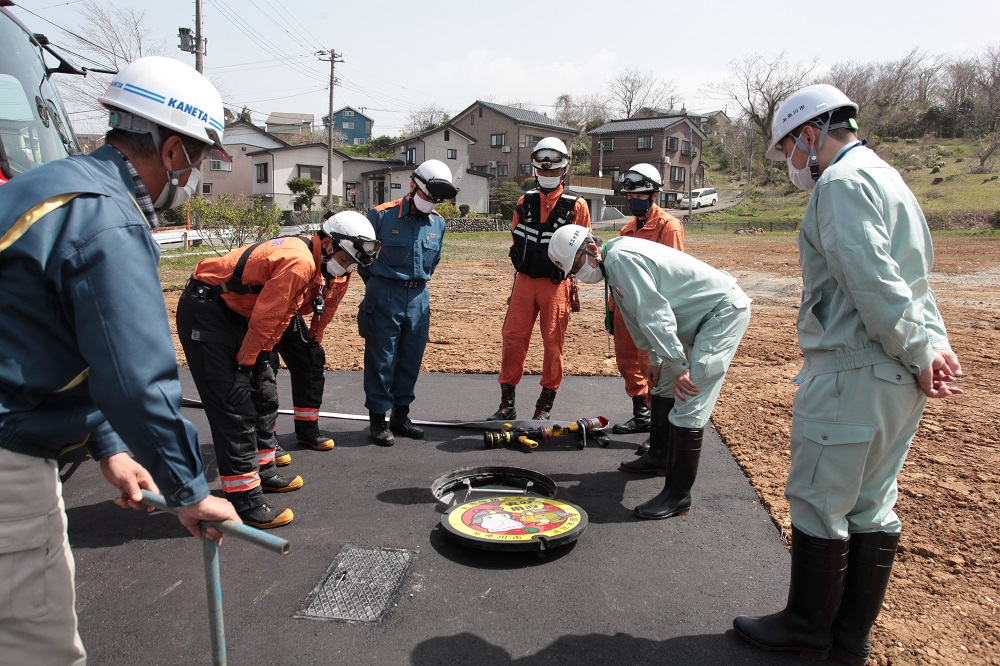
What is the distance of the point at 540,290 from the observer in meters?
5.85

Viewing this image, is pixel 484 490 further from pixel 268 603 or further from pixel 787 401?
pixel 787 401

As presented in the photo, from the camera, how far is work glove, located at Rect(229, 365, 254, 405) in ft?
13.1

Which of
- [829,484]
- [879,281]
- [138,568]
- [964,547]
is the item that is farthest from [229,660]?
[964,547]

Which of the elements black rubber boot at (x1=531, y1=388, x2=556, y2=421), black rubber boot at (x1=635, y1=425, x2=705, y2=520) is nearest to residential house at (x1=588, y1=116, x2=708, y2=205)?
black rubber boot at (x1=531, y1=388, x2=556, y2=421)

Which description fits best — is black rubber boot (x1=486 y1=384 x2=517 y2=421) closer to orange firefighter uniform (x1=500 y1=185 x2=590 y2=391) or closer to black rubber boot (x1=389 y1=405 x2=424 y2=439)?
orange firefighter uniform (x1=500 y1=185 x2=590 y2=391)

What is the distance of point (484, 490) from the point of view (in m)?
A: 4.66

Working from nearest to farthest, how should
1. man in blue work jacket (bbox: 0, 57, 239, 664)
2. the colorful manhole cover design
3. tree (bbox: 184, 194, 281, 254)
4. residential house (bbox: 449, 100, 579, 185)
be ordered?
1. man in blue work jacket (bbox: 0, 57, 239, 664)
2. the colorful manhole cover design
3. tree (bbox: 184, 194, 281, 254)
4. residential house (bbox: 449, 100, 579, 185)

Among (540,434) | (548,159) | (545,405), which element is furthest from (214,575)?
(548,159)

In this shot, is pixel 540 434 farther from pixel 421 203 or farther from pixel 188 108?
pixel 188 108

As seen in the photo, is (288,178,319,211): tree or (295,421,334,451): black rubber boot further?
(288,178,319,211): tree

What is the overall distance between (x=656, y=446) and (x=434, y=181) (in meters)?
2.70

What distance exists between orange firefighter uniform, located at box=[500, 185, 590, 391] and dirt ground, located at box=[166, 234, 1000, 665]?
2.64 feet

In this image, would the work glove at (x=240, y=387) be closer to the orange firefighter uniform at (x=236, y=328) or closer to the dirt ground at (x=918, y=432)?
the orange firefighter uniform at (x=236, y=328)

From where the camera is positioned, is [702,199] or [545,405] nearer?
[545,405]
